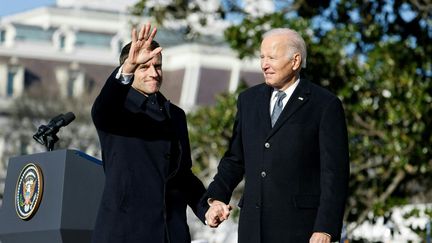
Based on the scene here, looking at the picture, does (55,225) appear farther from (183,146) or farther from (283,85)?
(283,85)

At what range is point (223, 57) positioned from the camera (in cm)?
11175

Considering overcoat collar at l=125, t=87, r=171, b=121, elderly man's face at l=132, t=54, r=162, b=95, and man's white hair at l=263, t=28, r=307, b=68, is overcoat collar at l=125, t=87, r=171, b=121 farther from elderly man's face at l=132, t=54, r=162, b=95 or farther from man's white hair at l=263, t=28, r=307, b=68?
man's white hair at l=263, t=28, r=307, b=68

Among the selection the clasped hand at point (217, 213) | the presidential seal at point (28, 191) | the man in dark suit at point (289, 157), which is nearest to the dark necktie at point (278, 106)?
the man in dark suit at point (289, 157)

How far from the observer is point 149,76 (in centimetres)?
687

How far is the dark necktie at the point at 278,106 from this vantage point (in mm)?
6754

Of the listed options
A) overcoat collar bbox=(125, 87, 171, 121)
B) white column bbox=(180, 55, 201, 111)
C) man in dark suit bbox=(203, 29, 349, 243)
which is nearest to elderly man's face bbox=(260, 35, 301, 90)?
man in dark suit bbox=(203, 29, 349, 243)

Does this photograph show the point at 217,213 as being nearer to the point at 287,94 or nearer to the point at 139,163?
the point at 139,163

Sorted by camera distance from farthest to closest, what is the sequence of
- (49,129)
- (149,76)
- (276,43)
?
1. (49,129)
2. (149,76)
3. (276,43)

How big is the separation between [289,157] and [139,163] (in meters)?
0.73

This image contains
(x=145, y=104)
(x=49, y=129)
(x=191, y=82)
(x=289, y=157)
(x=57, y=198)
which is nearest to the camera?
(x=289, y=157)

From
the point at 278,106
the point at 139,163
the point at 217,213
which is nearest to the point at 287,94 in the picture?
the point at 278,106

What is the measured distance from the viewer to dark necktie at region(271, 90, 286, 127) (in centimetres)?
675

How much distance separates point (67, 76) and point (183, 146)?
97678 millimetres

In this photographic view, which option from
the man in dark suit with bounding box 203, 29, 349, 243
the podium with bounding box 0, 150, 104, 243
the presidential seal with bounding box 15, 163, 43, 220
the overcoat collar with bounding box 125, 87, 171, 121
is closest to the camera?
the man in dark suit with bounding box 203, 29, 349, 243
